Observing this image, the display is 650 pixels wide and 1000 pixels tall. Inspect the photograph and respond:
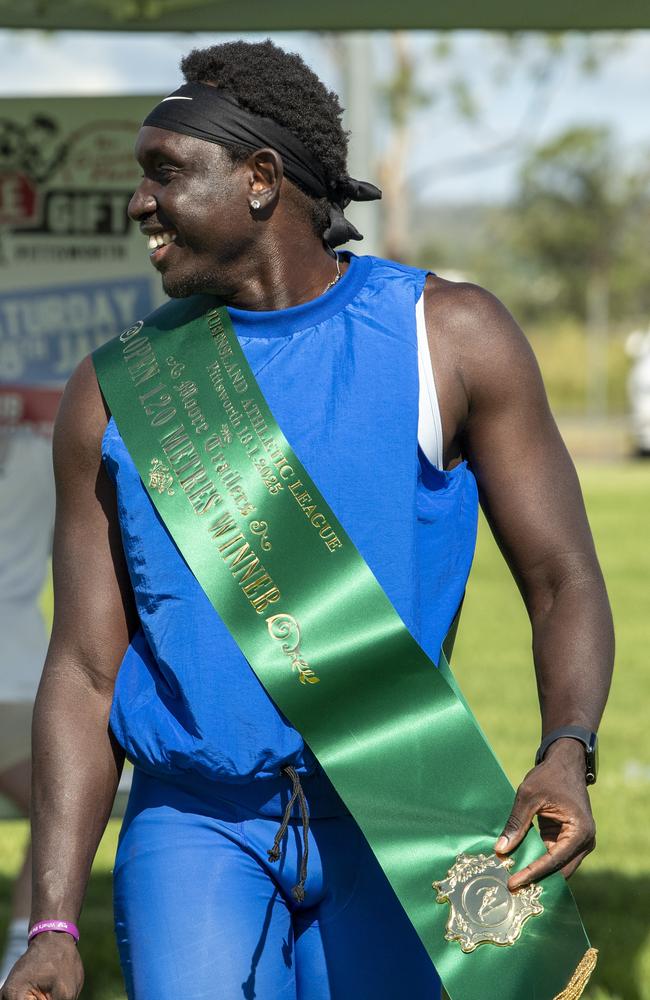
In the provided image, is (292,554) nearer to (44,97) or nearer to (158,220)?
(158,220)

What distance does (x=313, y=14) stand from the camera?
4.33m

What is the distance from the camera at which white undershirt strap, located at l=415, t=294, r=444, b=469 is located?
2.45 m

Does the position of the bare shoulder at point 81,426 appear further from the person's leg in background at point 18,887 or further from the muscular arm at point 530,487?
the person's leg in background at point 18,887

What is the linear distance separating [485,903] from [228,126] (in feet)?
3.99

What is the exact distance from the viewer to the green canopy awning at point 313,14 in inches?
163

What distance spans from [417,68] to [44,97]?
30512mm

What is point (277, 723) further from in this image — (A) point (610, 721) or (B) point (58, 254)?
(A) point (610, 721)

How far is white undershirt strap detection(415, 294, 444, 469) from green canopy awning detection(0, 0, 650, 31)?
1967 millimetres

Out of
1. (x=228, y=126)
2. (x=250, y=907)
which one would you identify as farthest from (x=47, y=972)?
(x=228, y=126)

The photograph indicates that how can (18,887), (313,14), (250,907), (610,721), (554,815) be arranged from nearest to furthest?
(554,815) → (250,907) → (313,14) → (18,887) → (610,721)

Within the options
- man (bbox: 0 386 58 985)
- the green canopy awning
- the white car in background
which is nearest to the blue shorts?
the green canopy awning

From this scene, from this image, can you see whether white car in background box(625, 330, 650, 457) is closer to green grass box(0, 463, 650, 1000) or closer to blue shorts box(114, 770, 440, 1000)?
green grass box(0, 463, 650, 1000)

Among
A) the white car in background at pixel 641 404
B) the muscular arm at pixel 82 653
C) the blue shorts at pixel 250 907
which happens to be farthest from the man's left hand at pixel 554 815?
the white car in background at pixel 641 404

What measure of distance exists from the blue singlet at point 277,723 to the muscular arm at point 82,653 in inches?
2.2
